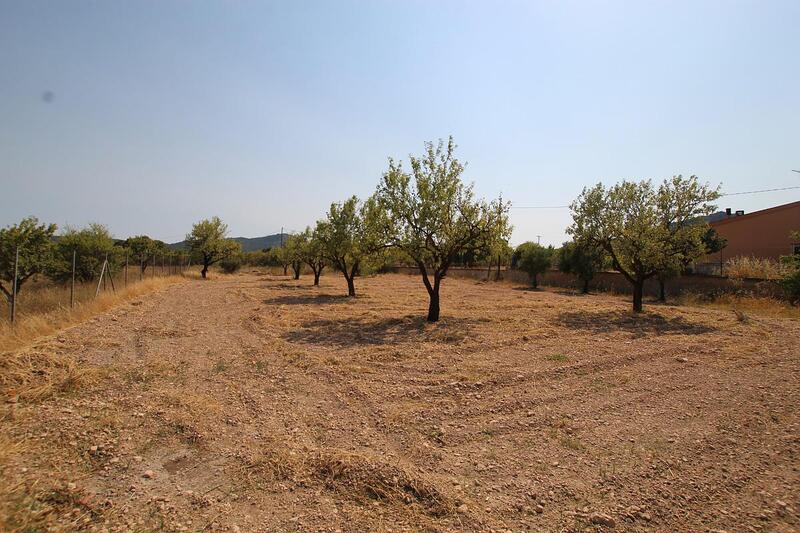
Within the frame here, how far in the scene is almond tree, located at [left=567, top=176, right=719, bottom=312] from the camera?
50.9 feet

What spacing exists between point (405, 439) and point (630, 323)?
1237cm

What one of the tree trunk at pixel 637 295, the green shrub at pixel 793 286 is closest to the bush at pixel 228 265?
the tree trunk at pixel 637 295

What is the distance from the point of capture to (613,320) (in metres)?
14.4

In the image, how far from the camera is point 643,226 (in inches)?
622

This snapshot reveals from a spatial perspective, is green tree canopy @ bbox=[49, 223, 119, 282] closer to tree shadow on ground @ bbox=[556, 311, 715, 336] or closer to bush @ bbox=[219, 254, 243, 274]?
tree shadow on ground @ bbox=[556, 311, 715, 336]

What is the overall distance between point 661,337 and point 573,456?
897 cm

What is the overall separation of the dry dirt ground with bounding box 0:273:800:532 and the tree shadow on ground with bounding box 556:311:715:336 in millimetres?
2872

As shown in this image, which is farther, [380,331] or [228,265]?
[228,265]

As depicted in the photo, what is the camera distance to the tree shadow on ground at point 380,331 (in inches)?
406

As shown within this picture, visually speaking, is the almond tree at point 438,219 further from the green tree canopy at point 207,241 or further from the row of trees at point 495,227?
the green tree canopy at point 207,241

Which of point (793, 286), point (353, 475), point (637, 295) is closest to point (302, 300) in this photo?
point (637, 295)

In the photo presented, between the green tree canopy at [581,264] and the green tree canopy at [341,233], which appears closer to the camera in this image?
the green tree canopy at [341,233]

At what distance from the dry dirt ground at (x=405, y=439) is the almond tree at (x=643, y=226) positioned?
718 centimetres

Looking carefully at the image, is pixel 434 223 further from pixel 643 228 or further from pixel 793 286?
pixel 793 286
